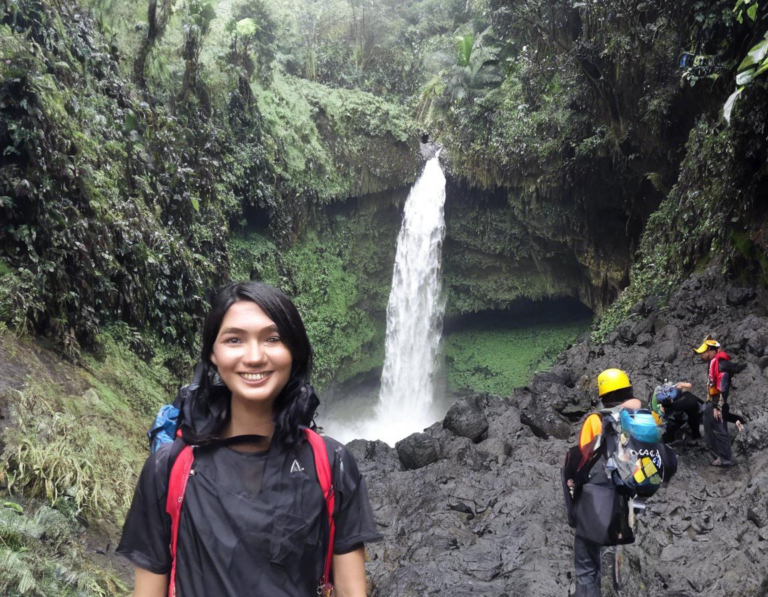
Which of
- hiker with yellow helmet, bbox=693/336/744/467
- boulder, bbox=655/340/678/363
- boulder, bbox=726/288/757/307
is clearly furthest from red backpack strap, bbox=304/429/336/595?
boulder, bbox=726/288/757/307

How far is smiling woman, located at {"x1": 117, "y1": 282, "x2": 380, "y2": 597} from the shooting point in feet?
→ 4.30

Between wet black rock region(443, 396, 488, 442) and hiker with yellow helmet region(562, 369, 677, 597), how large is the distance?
16.1 ft

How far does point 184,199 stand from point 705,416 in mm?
8608

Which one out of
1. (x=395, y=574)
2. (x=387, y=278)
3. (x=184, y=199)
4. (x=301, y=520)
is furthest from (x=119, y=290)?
(x=387, y=278)

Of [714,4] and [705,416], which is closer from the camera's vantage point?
[705,416]

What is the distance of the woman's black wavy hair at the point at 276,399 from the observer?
4.60 ft

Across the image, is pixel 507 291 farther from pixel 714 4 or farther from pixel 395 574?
pixel 395 574

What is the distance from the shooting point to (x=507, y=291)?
1873 cm

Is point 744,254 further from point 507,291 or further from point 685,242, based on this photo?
point 507,291

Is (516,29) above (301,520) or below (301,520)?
above

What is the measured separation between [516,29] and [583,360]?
776cm

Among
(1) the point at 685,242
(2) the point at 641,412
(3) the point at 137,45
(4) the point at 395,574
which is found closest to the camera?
(2) the point at 641,412

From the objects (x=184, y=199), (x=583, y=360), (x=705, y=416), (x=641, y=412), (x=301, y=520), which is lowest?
(x=583, y=360)

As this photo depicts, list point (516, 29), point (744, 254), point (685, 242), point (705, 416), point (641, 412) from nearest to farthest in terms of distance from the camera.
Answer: point (641, 412), point (705, 416), point (744, 254), point (685, 242), point (516, 29)
